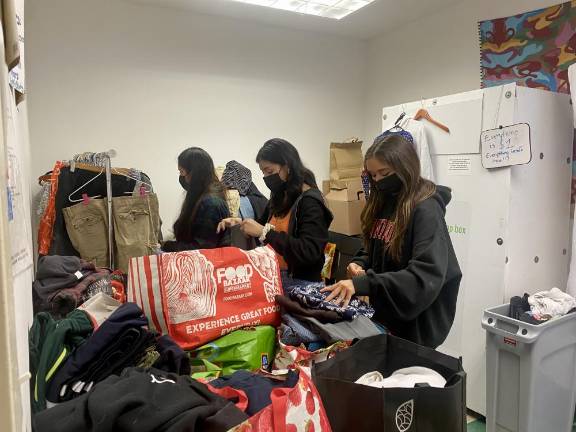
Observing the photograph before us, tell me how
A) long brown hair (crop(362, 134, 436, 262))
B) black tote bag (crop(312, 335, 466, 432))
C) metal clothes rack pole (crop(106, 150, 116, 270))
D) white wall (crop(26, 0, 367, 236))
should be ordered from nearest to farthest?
1. black tote bag (crop(312, 335, 466, 432))
2. long brown hair (crop(362, 134, 436, 262))
3. metal clothes rack pole (crop(106, 150, 116, 270))
4. white wall (crop(26, 0, 367, 236))

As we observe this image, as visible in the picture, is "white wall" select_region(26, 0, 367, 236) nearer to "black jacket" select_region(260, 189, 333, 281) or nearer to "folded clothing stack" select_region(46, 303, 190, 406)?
"black jacket" select_region(260, 189, 333, 281)

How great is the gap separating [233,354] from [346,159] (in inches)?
112

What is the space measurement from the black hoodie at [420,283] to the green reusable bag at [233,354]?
338mm

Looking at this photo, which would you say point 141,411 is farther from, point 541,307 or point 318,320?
point 541,307

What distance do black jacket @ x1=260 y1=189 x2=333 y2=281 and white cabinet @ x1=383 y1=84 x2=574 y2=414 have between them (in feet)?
3.08

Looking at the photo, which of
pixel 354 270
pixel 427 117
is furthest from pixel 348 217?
pixel 354 270

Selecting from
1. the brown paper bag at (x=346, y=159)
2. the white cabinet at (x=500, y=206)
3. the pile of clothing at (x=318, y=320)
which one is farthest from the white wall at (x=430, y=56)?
the pile of clothing at (x=318, y=320)

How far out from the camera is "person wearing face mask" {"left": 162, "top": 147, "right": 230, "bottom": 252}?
211cm

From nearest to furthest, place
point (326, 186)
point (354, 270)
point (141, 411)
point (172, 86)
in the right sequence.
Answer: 1. point (141, 411)
2. point (354, 270)
3. point (172, 86)
4. point (326, 186)

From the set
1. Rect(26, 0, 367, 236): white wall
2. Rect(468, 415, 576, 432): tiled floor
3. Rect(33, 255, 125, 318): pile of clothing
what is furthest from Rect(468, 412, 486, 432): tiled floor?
Rect(26, 0, 367, 236): white wall

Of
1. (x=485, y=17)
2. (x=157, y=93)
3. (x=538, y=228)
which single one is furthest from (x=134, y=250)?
(x=485, y=17)

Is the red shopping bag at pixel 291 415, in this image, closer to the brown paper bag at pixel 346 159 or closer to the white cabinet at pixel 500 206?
the white cabinet at pixel 500 206

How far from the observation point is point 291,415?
72cm

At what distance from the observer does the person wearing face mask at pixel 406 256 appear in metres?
1.30
